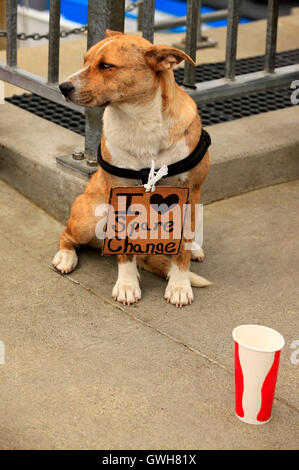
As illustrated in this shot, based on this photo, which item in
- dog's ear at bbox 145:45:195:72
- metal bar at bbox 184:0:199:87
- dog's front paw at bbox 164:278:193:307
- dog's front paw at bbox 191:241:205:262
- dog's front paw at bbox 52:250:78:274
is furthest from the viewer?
metal bar at bbox 184:0:199:87

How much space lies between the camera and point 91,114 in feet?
12.4

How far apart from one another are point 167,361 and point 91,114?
1.43m

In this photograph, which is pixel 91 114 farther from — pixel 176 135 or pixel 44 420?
pixel 44 420

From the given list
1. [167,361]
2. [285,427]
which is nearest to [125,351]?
[167,361]

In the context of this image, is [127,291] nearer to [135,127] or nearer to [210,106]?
[135,127]

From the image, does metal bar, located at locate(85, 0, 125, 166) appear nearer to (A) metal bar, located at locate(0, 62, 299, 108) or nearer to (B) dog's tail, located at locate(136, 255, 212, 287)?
(A) metal bar, located at locate(0, 62, 299, 108)

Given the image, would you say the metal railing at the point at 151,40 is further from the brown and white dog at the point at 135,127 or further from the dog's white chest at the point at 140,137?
the dog's white chest at the point at 140,137

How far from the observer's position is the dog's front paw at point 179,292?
328 centimetres

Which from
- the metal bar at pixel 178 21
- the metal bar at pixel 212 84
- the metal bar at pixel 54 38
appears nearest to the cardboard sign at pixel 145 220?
the metal bar at pixel 212 84

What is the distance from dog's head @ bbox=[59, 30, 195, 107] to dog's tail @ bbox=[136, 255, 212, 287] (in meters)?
0.88

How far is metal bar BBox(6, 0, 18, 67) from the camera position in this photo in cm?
407

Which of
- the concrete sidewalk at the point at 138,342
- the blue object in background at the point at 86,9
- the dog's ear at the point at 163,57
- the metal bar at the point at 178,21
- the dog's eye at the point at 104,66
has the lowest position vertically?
the blue object in background at the point at 86,9

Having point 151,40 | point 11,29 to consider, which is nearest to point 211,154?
point 151,40

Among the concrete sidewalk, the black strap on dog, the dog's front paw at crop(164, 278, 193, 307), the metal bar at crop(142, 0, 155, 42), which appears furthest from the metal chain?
the dog's front paw at crop(164, 278, 193, 307)
